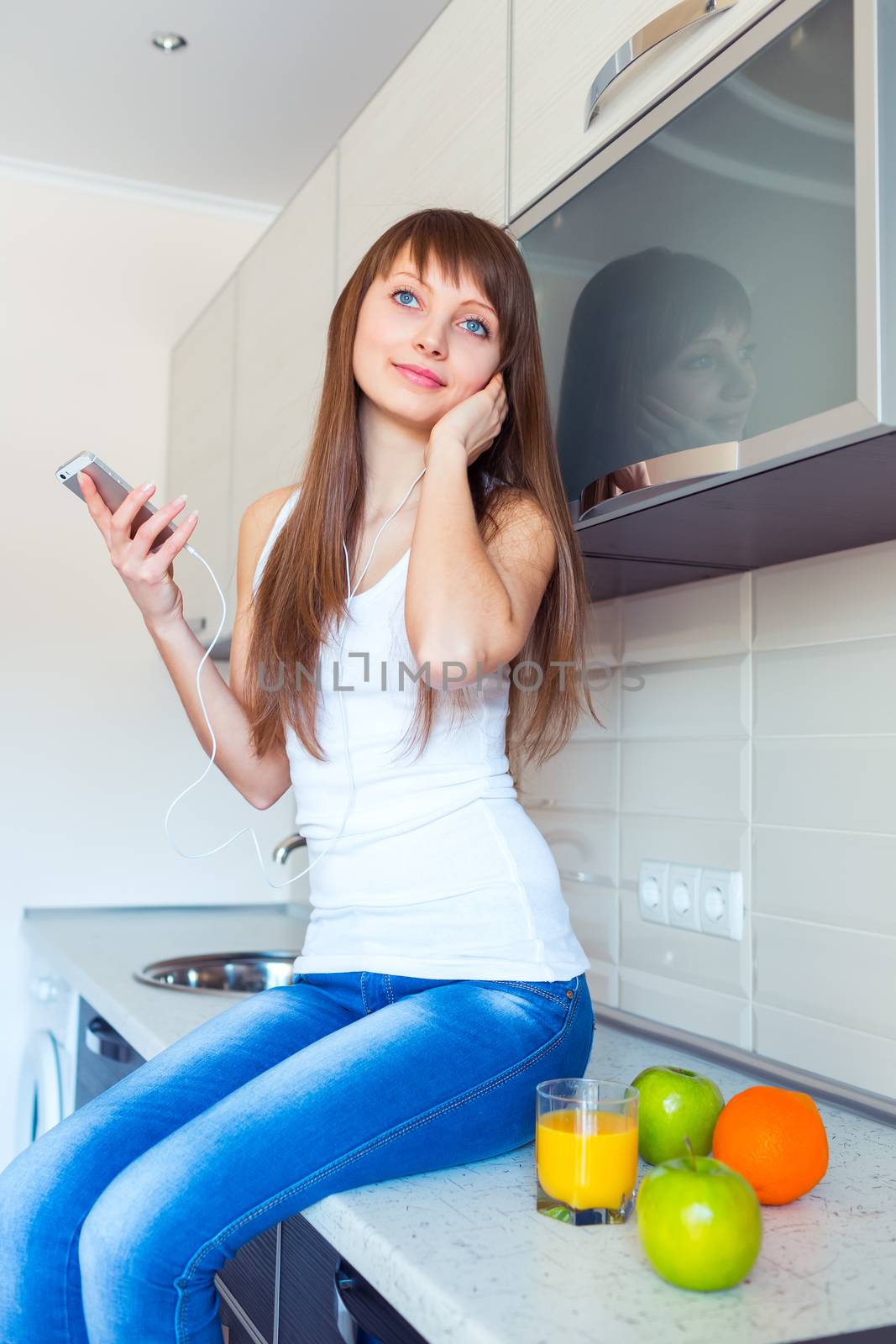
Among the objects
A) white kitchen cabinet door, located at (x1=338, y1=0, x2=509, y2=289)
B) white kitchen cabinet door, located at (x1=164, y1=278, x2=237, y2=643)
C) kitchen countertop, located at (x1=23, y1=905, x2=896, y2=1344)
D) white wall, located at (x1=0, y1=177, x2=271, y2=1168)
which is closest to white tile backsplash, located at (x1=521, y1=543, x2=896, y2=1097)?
kitchen countertop, located at (x1=23, y1=905, x2=896, y2=1344)

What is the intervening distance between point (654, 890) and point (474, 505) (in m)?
0.60

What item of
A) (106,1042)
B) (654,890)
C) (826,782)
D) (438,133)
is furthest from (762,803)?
(106,1042)

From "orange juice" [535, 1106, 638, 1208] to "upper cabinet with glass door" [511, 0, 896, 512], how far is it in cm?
Answer: 48

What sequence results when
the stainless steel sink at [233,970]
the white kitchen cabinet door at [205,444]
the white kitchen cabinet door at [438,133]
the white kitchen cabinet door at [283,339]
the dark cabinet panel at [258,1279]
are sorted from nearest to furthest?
the dark cabinet panel at [258,1279], the white kitchen cabinet door at [438,133], the white kitchen cabinet door at [283,339], the stainless steel sink at [233,970], the white kitchen cabinet door at [205,444]

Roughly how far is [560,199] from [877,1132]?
0.92 m

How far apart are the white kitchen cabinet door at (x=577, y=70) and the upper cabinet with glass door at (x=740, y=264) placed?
17mm

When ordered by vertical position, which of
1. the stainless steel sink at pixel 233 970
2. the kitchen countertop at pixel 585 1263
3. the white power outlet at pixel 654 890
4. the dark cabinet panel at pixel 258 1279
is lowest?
the dark cabinet panel at pixel 258 1279

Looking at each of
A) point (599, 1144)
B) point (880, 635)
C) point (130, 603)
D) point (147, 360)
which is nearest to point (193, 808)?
point (130, 603)

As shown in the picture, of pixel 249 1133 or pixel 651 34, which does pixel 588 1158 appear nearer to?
pixel 249 1133

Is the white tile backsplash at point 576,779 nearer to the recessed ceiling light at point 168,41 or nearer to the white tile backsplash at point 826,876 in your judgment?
the white tile backsplash at point 826,876

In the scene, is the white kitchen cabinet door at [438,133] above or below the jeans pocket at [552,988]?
above

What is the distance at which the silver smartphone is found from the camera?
3.66 feet

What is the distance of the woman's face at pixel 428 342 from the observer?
44.5 inches

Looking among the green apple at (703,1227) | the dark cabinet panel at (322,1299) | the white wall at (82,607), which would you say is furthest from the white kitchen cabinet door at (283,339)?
the green apple at (703,1227)
